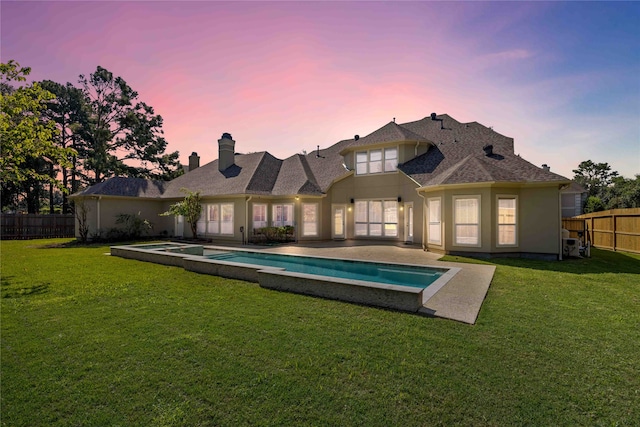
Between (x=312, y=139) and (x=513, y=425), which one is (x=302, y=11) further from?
(x=312, y=139)

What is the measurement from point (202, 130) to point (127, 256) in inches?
474

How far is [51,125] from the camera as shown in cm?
954

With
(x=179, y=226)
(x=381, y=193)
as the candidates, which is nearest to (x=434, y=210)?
(x=381, y=193)

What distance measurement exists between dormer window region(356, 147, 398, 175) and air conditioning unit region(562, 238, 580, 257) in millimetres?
8144

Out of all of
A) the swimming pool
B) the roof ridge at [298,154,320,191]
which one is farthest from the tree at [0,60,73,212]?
the roof ridge at [298,154,320,191]

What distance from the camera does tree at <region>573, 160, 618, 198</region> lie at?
50.1 m

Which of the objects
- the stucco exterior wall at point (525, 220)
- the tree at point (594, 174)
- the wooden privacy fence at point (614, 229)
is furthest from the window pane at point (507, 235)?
the tree at point (594, 174)

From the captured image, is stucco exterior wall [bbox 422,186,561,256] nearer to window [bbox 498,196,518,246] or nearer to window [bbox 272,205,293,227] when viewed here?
window [bbox 498,196,518,246]

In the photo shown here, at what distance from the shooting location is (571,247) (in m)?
11.9

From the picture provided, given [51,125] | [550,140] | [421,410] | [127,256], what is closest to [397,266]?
[421,410]

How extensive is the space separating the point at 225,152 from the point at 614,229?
22917 mm

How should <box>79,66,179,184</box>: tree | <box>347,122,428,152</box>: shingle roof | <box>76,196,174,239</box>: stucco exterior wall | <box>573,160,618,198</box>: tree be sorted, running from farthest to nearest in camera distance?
1. <box>573,160,618,198</box>: tree
2. <box>79,66,179,184</box>: tree
3. <box>76,196,174,239</box>: stucco exterior wall
4. <box>347,122,428,152</box>: shingle roof

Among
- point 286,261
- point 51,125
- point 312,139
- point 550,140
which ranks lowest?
point 286,261

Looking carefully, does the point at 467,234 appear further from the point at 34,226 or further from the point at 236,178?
the point at 34,226
